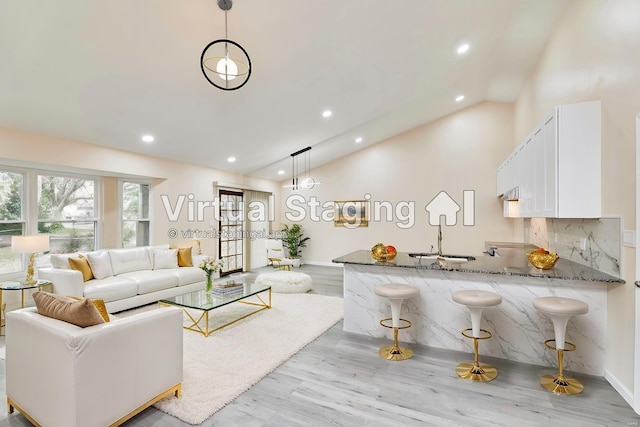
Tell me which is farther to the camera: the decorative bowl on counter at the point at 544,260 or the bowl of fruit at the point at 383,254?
the bowl of fruit at the point at 383,254

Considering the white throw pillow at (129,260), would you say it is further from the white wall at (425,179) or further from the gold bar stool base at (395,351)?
the white wall at (425,179)

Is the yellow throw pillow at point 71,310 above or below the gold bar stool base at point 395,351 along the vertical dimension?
above

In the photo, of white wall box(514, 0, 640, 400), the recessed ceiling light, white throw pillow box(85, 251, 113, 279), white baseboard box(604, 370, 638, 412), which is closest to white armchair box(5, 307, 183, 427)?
white throw pillow box(85, 251, 113, 279)

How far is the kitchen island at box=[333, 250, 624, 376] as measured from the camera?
2748 mm

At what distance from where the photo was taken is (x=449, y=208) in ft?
24.2

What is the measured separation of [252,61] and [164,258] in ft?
11.7

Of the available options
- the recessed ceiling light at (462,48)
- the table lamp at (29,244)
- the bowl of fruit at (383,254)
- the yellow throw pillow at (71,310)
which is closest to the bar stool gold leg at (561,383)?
the bowl of fruit at (383,254)

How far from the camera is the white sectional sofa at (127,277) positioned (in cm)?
398

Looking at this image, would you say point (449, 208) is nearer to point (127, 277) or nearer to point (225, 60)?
point (225, 60)

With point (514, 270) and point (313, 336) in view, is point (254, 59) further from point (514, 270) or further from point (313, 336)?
point (514, 270)

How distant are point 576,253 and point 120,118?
224 inches

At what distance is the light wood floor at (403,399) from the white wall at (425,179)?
15.4 ft

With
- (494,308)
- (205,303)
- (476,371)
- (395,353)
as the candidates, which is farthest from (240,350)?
(494,308)

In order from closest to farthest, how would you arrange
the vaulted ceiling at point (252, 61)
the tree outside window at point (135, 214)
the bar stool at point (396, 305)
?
the vaulted ceiling at point (252, 61)
the bar stool at point (396, 305)
the tree outside window at point (135, 214)
